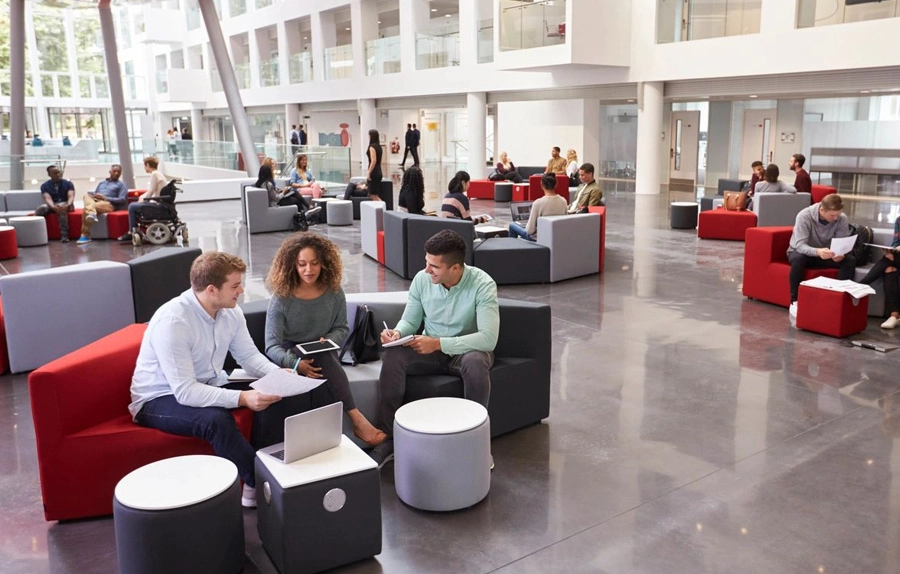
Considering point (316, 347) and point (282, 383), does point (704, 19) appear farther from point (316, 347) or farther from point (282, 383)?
point (282, 383)

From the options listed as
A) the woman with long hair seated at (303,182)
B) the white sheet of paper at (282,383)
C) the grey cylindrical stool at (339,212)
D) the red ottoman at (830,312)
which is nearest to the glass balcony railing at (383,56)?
the woman with long hair seated at (303,182)

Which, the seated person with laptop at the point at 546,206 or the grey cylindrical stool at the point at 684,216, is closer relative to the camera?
the seated person with laptop at the point at 546,206

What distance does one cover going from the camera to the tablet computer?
407 cm

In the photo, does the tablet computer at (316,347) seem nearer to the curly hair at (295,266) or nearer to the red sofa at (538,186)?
the curly hair at (295,266)

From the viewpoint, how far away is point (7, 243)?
36.7 feet

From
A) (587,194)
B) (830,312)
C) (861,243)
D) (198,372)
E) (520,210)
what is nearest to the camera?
(198,372)

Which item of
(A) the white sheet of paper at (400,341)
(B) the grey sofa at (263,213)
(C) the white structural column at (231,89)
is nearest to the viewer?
(A) the white sheet of paper at (400,341)

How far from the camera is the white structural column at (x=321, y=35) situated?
30.5m

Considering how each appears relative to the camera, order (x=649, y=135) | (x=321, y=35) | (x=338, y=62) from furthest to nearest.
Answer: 1. (x=321, y=35)
2. (x=338, y=62)
3. (x=649, y=135)

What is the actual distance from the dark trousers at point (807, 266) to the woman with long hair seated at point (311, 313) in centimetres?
515

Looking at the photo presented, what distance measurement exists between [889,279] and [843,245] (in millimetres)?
533

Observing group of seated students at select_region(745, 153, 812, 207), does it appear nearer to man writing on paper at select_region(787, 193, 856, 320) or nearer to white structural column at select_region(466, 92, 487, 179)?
man writing on paper at select_region(787, 193, 856, 320)

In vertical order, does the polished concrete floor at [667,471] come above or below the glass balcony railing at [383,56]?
below

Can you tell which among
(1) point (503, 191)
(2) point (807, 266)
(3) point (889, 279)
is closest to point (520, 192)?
(1) point (503, 191)
